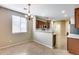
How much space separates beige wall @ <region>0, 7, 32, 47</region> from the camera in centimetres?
163

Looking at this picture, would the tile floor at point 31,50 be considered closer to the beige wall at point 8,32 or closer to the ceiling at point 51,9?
the beige wall at point 8,32

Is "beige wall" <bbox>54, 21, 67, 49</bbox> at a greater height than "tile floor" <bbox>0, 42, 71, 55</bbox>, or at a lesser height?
greater

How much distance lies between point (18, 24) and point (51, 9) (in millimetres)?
564

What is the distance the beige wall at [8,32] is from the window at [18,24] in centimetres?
5

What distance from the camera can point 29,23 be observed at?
172cm

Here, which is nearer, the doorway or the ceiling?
the ceiling

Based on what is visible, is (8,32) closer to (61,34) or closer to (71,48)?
(61,34)

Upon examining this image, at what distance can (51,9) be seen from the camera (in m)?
1.62

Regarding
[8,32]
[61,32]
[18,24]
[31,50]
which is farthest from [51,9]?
[8,32]

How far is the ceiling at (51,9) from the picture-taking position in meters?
1.52

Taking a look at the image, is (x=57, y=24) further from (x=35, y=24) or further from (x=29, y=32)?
(x=29, y=32)

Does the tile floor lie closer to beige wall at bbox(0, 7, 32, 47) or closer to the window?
beige wall at bbox(0, 7, 32, 47)

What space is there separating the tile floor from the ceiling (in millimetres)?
505

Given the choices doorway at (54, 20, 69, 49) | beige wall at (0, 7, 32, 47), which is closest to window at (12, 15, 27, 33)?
beige wall at (0, 7, 32, 47)
